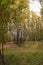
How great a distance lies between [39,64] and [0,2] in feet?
23.7

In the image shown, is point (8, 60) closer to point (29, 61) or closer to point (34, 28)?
point (29, 61)

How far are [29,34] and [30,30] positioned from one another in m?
2.66

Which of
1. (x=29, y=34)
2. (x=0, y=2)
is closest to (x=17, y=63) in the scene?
(x=0, y=2)

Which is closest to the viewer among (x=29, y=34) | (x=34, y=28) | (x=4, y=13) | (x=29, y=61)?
(x=4, y=13)

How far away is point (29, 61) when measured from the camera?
21484 mm

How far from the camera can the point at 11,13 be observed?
1717cm

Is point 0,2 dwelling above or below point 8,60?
above

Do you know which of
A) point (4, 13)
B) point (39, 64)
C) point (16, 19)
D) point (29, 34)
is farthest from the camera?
point (29, 34)

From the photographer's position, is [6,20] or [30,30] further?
[30,30]

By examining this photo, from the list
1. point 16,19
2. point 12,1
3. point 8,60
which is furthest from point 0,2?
point 8,60

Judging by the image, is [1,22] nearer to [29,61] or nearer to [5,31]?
[5,31]

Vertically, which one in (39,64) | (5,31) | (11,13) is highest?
(11,13)

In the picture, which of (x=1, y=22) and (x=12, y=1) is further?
(x=1, y=22)

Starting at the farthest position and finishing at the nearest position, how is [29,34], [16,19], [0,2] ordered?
[29,34] → [16,19] → [0,2]
